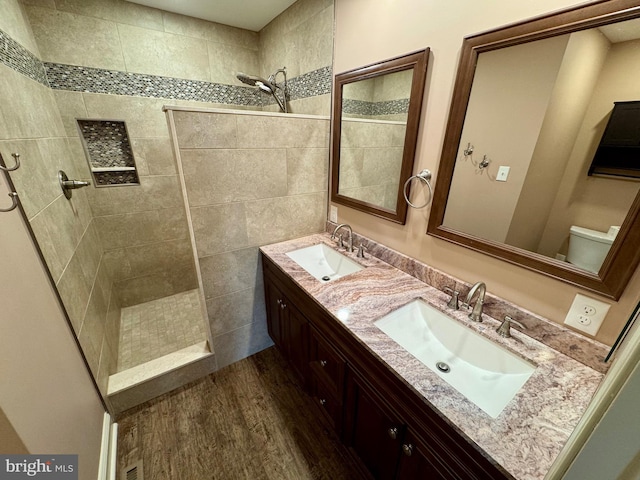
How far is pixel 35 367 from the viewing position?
0.79 m

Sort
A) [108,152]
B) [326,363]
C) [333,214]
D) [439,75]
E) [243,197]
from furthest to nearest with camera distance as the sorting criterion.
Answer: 1. [108,152]
2. [333,214]
3. [243,197]
4. [326,363]
5. [439,75]

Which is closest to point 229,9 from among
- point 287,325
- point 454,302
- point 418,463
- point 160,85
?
point 160,85

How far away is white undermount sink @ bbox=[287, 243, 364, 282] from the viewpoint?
1.59m

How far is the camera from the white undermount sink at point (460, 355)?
2.83 ft

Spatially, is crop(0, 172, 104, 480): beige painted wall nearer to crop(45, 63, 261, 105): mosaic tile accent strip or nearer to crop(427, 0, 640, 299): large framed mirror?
crop(45, 63, 261, 105): mosaic tile accent strip

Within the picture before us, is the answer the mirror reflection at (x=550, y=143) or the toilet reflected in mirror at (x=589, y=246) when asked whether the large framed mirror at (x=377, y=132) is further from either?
the toilet reflected in mirror at (x=589, y=246)

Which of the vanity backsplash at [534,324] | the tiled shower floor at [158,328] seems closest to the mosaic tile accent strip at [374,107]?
the vanity backsplash at [534,324]

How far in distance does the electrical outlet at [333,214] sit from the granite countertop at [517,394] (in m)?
0.66

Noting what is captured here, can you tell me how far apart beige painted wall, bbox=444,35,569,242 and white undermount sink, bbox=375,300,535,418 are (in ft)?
1.33

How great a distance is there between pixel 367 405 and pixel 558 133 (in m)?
1.17

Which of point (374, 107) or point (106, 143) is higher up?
point (374, 107)

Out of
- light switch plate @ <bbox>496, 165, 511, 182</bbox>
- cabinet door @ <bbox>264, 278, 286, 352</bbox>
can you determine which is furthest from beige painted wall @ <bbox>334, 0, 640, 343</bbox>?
cabinet door @ <bbox>264, 278, 286, 352</bbox>

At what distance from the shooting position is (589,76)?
73 centimetres

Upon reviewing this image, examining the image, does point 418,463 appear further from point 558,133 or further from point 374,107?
point 374,107
